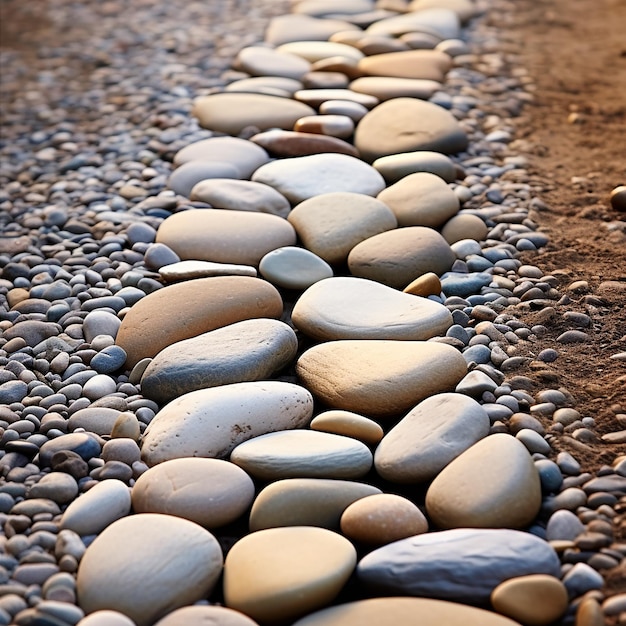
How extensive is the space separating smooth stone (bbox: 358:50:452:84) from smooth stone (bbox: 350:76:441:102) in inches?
2.9

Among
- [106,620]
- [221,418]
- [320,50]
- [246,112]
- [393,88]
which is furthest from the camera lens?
[320,50]

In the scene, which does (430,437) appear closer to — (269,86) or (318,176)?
(318,176)

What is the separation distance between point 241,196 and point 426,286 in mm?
645

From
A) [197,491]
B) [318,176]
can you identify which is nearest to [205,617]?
[197,491]

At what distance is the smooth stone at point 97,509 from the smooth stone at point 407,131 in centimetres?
147

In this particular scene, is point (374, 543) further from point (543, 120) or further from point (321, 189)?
point (543, 120)

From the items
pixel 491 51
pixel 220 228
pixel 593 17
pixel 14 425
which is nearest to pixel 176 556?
pixel 14 425

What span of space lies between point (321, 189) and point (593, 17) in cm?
206

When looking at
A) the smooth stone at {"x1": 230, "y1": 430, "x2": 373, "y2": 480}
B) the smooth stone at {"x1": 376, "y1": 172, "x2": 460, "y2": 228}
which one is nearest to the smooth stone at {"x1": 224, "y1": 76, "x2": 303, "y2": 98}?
the smooth stone at {"x1": 376, "y1": 172, "x2": 460, "y2": 228}

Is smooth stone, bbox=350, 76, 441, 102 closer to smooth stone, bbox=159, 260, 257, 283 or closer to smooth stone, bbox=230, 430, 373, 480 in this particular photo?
smooth stone, bbox=159, 260, 257, 283

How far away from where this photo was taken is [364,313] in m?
1.83

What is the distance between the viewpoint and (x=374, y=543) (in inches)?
53.1

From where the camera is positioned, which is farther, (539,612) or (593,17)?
(593,17)

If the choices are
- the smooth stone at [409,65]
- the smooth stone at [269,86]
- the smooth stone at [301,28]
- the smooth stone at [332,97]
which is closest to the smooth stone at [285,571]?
the smooth stone at [332,97]
